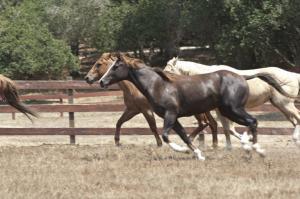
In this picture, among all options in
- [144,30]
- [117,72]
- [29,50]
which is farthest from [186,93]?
[144,30]

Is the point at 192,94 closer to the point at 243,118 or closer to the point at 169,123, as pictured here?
the point at 169,123

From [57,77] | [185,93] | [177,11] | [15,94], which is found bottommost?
[57,77]

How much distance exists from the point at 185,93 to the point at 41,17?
2610 cm

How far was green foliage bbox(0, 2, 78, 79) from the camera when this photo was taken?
95.7ft

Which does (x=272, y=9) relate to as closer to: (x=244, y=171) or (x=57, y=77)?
(x=57, y=77)

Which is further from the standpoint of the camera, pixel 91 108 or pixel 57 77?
pixel 57 77

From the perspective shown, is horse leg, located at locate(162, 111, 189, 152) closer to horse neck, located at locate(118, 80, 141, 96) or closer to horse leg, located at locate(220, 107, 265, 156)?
horse leg, located at locate(220, 107, 265, 156)

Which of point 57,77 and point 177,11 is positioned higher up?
point 177,11

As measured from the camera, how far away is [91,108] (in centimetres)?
1398

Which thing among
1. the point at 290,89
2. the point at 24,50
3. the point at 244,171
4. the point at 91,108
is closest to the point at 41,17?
the point at 24,50

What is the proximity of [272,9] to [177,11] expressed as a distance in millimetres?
12548

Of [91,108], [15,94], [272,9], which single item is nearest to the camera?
[15,94]

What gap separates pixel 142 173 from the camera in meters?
8.94

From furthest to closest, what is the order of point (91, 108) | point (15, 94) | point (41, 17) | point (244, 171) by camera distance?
point (41, 17) → point (91, 108) → point (15, 94) → point (244, 171)
